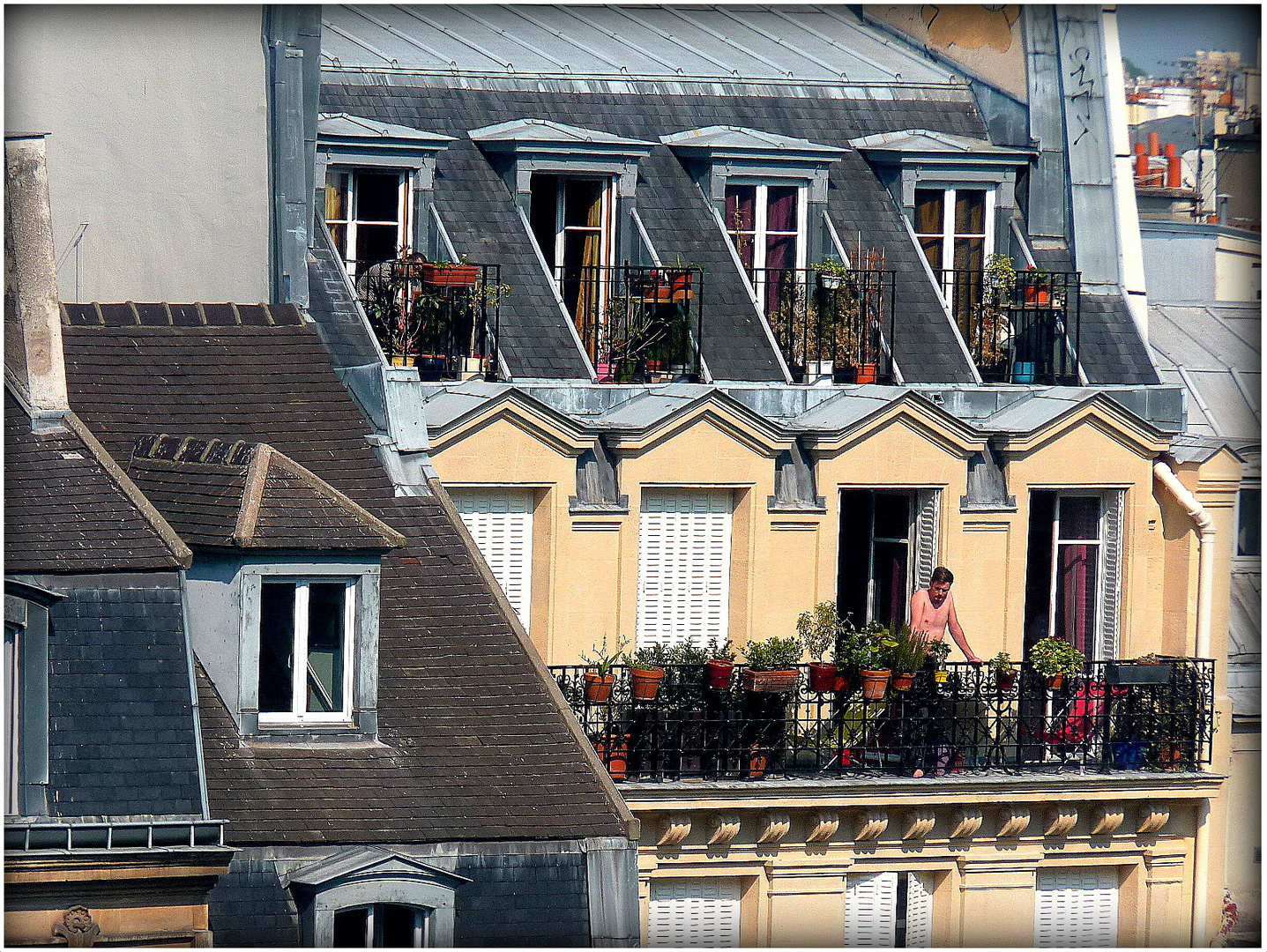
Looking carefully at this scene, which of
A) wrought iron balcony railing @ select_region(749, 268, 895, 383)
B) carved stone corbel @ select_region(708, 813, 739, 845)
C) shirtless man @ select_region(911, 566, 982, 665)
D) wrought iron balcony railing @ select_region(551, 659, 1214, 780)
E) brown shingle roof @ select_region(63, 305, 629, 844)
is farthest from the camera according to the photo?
wrought iron balcony railing @ select_region(749, 268, 895, 383)

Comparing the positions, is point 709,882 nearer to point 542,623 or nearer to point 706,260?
point 542,623

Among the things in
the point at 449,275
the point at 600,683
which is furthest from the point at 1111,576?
the point at 449,275

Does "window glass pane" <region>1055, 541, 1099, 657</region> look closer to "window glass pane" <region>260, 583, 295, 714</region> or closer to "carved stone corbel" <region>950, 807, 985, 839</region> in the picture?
"carved stone corbel" <region>950, 807, 985, 839</region>

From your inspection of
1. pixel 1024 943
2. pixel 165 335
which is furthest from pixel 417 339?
pixel 1024 943

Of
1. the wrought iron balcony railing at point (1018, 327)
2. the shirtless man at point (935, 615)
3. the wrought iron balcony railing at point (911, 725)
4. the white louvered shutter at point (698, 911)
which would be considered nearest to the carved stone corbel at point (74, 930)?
the wrought iron balcony railing at point (911, 725)

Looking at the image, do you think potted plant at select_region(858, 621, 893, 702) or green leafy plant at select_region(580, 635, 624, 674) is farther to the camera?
potted plant at select_region(858, 621, 893, 702)

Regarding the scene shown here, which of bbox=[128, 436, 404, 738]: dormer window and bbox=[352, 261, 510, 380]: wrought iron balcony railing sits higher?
bbox=[352, 261, 510, 380]: wrought iron balcony railing

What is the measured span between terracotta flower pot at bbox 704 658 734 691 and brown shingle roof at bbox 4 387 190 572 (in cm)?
882

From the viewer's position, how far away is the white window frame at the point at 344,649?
22.8m

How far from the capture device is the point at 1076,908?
1257 inches

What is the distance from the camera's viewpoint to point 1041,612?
3312 centimetres

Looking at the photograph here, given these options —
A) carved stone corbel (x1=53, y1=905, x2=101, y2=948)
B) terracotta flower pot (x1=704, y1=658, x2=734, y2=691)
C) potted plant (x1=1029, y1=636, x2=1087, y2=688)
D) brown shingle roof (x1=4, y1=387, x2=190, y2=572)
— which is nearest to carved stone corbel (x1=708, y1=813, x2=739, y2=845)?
terracotta flower pot (x1=704, y1=658, x2=734, y2=691)

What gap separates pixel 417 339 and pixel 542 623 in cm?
319

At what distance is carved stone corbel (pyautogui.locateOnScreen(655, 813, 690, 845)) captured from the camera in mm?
29609
